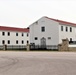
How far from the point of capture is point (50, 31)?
6141 cm

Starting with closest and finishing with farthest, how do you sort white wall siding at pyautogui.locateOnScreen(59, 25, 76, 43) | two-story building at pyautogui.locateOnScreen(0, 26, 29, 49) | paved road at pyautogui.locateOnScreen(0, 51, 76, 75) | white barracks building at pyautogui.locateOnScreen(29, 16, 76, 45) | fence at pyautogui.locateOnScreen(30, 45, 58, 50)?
paved road at pyautogui.locateOnScreen(0, 51, 76, 75) → fence at pyautogui.locateOnScreen(30, 45, 58, 50) → white barracks building at pyautogui.locateOnScreen(29, 16, 76, 45) → white wall siding at pyautogui.locateOnScreen(59, 25, 76, 43) → two-story building at pyautogui.locateOnScreen(0, 26, 29, 49)

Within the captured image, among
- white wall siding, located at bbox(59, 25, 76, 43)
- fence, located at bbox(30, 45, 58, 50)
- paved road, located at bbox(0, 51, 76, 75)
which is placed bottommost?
paved road, located at bbox(0, 51, 76, 75)

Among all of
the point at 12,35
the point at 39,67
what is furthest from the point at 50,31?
the point at 39,67

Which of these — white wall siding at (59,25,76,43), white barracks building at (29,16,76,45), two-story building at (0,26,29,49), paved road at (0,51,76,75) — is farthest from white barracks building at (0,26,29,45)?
paved road at (0,51,76,75)

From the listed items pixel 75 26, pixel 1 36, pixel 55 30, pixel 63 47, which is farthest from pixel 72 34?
pixel 1 36

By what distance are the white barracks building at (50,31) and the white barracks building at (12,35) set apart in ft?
73.1

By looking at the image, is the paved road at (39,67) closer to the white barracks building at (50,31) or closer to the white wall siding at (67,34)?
the white barracks building at (50,31)

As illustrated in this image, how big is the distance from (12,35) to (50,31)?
29.4 metres

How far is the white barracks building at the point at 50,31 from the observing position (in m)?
60.2

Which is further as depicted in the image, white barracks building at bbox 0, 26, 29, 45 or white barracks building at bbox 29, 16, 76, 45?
white barracks building at bbox 0, 26, 29, 45

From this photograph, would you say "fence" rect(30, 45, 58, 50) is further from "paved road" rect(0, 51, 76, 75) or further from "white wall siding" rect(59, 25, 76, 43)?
"paved road" rect(0, 51, 76, 75)

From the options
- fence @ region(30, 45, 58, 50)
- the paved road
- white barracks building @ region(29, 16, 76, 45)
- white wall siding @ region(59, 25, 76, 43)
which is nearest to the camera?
the paved road

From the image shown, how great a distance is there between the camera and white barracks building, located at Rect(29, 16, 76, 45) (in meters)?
60.2

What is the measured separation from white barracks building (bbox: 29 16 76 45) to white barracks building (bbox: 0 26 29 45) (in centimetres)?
2227
